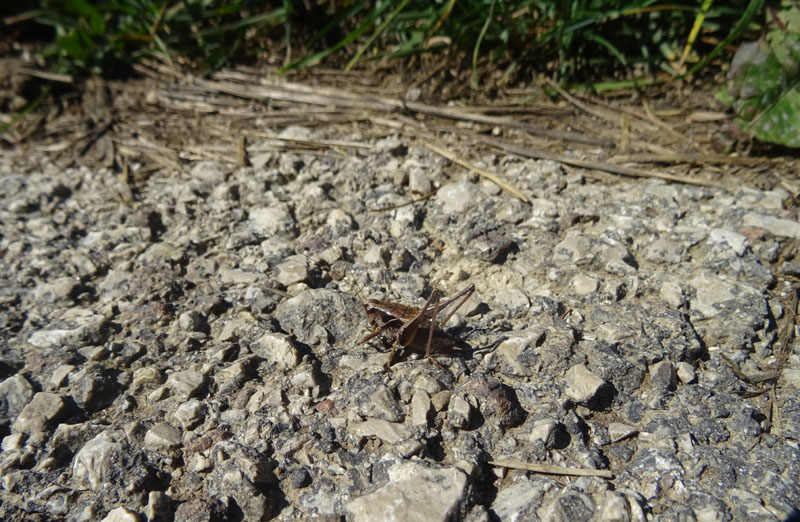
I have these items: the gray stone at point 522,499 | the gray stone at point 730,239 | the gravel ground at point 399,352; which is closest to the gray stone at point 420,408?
the gravel ground at point 399,352

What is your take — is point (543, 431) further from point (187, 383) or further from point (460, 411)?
point (187, 383)

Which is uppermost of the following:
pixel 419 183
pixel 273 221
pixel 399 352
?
pixel 419 183

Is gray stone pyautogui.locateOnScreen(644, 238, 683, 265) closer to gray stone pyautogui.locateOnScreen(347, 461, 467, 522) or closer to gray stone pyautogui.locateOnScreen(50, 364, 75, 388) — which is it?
gray stone pyautogui.locateOnScreen(347, 461, 467, 522)

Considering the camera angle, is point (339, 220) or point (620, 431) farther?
point (339, 220)

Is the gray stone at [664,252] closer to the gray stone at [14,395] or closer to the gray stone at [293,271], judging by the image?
the gray stone at [293,271]

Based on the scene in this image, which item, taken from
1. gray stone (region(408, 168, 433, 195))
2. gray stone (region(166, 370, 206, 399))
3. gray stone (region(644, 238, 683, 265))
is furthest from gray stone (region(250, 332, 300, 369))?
gray stone (region(644, 238, 683, 265))

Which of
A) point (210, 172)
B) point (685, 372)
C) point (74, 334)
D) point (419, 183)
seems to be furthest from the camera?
point (210, 172)

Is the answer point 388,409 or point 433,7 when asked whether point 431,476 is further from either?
point 433,7

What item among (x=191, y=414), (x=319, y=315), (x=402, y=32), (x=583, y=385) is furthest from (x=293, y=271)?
(x=402, y=32)
